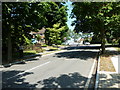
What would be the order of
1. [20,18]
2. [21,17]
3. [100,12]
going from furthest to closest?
[100,12]
[20,18]
[21,17]

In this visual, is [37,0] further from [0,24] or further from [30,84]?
[30,84]

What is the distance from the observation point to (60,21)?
38125mm

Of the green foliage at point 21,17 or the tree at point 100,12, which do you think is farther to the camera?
the tree at point 100,12

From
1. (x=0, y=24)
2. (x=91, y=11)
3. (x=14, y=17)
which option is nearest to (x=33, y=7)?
(x=14, y=17)

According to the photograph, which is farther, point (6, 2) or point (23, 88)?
point (6, 2)

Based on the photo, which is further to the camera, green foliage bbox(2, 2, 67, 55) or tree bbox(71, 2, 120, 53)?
tree bbox(71, 2, 120, 53)

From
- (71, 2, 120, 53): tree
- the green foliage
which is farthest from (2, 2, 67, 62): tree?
(71, 2, 120, 53): tree

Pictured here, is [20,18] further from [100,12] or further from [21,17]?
[100,12]

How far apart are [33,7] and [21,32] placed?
15.7 feet

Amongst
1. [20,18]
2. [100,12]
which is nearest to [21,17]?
[20,18]

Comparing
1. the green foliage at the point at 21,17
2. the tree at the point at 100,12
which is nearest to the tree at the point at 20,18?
the green foliage at the point at 21,17

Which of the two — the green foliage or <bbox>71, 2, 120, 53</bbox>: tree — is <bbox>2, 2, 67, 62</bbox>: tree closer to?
the green foliage

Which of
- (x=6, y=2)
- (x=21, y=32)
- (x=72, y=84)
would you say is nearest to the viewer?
(x=72, y=84)

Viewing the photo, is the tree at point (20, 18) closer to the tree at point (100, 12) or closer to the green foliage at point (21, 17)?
the green foliage at point (21, 17)
